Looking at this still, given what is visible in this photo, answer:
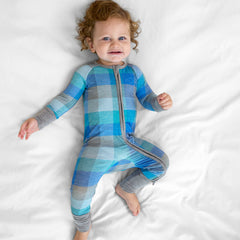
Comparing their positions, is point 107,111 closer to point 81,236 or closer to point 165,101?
point 165,101

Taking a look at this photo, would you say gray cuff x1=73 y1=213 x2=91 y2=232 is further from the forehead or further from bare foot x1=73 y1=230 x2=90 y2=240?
the forehead

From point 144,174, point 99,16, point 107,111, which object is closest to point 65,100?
point 107,111

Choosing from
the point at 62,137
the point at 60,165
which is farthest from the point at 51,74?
the point at 60,165

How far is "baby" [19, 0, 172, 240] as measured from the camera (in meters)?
1.05

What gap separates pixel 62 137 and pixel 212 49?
864mm

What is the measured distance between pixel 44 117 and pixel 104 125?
277mm

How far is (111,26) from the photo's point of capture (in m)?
1.05

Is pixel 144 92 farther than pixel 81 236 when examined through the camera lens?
Yes

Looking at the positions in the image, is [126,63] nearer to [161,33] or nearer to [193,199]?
[161,33]

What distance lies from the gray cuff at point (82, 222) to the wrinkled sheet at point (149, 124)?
0.07m

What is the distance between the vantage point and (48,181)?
110cm

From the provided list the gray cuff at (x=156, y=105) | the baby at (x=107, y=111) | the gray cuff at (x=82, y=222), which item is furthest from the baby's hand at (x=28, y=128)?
the gray cuff at (x=156, y=105)

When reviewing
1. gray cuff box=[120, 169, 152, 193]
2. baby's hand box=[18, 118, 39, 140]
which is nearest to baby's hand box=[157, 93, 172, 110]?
gray cuff box=[120, 169, 152, 193]

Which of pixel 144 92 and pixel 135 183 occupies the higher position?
pixel 144 92
